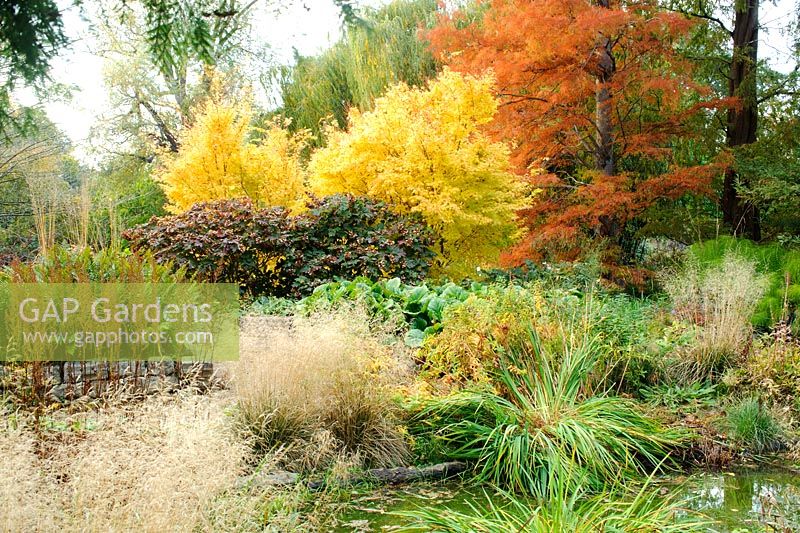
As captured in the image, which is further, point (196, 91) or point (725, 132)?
point (196, 91)

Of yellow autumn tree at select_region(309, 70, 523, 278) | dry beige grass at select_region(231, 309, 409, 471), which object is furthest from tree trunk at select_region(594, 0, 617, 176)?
dry beige grass at select_region(231, 309, 409, 471)

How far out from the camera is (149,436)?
3033 millimetres

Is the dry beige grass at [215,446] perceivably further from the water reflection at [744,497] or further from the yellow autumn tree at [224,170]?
the yellow autumn tree at [224,170]

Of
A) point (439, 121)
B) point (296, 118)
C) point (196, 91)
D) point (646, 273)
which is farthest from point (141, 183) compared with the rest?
point (646, 273)

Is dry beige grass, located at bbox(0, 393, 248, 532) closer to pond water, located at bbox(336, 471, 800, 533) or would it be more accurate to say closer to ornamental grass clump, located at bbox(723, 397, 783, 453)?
pond water, located at bbox(336, 471, 800, 533)

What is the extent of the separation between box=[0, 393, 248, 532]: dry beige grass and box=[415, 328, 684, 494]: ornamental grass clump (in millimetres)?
1642

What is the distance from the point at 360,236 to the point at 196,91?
369 inches

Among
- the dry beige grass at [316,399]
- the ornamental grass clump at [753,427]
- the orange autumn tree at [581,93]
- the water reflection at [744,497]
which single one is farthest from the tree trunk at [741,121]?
the dry beige grass at [316,399]

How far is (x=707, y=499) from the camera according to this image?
3877 millimetres

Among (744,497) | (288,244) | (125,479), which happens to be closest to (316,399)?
(125,479)

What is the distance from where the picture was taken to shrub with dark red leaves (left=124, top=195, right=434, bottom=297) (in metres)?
8.01

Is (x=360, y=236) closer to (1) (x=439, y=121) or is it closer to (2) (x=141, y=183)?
(1) (x=439, y=121)

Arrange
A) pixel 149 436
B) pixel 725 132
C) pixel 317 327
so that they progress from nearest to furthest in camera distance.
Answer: pixel 149 436 < pixel 317 327 < pixel 725 132

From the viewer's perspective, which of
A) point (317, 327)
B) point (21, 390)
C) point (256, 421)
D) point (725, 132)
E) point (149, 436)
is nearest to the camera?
point (149, 436)
